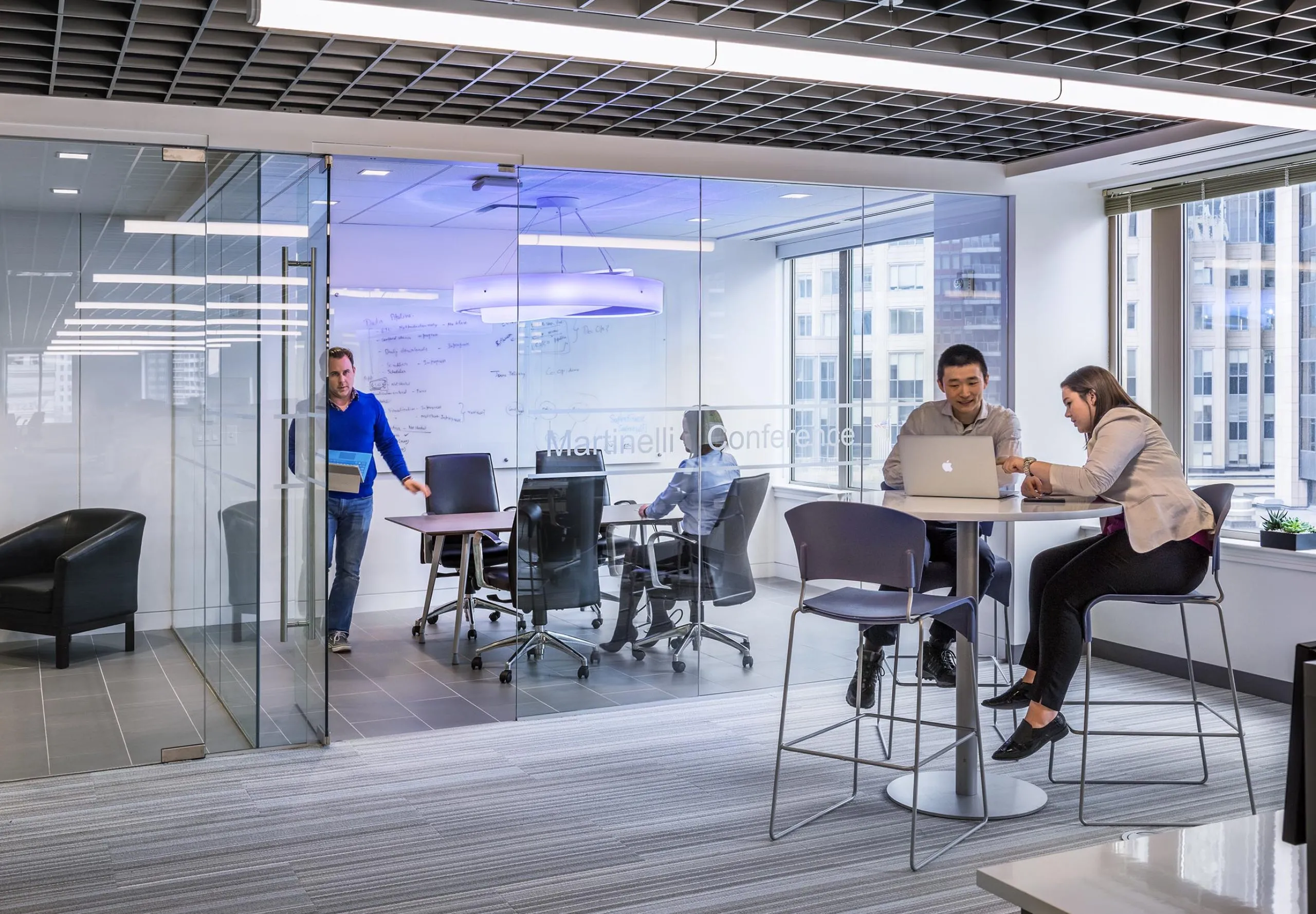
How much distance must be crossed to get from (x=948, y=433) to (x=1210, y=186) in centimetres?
234

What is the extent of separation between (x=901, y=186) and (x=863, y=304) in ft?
2.37

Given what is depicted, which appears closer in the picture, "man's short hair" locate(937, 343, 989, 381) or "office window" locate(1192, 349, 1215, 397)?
"man's short hair" locate(937, 343, 989, 381)

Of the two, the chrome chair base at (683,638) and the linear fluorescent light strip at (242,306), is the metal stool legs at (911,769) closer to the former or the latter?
the chrome chair base at (683,638)

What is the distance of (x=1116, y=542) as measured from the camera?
416cm

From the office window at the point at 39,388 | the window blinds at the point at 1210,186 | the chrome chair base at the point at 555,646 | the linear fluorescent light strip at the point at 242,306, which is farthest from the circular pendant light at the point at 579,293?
the window blinds at the point at 1210,186

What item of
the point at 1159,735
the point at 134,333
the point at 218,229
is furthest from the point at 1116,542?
the point at 134,333

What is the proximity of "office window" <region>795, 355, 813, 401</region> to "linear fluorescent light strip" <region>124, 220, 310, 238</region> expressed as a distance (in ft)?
7.85

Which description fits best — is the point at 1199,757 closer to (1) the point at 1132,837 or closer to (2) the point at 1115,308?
(2) the point at 1115,308

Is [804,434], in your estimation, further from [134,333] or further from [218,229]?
[134,333]

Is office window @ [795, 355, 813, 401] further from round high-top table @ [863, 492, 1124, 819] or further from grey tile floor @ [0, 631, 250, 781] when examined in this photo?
grey tile floor @ [0, 631, 250, 781]

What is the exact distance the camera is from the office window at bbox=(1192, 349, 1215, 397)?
6.20m

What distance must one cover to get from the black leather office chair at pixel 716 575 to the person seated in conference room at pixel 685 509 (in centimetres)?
2

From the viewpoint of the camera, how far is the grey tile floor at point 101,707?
4.46 meters

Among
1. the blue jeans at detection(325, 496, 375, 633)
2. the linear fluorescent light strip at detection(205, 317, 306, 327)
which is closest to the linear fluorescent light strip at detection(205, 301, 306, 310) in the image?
the linear fluorescent light strip at detection(205, 317, 306, 327)
